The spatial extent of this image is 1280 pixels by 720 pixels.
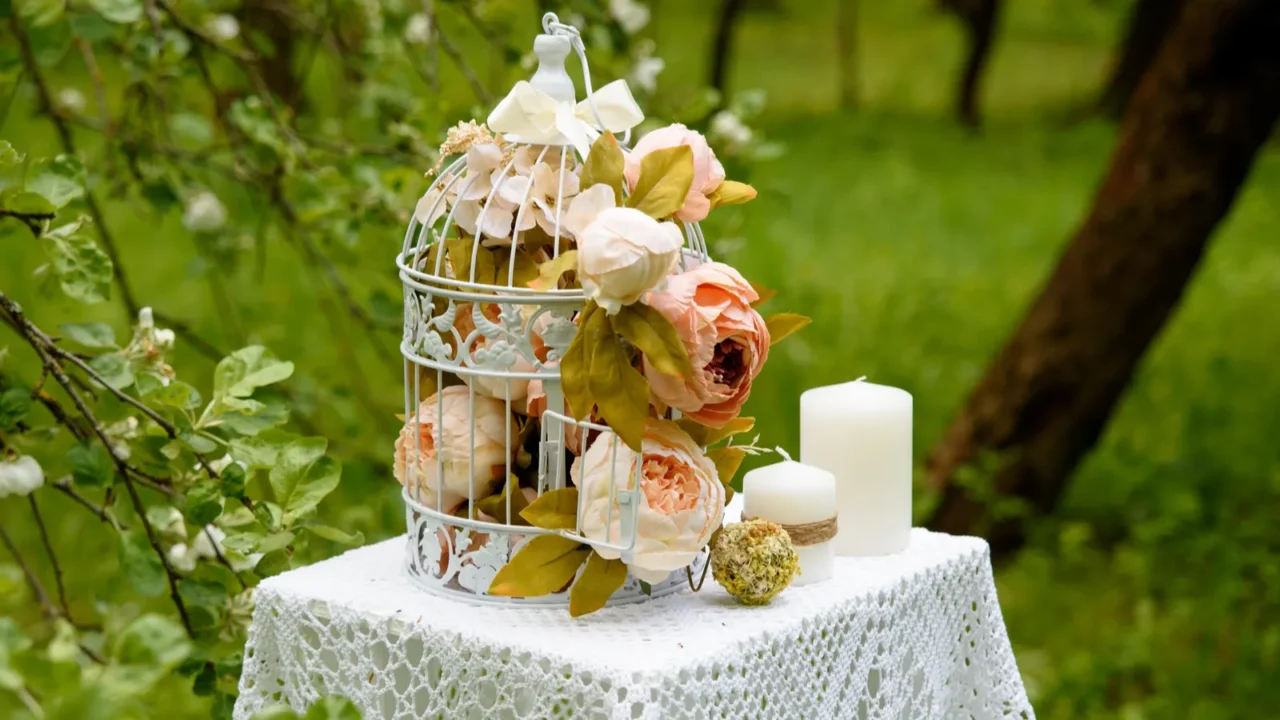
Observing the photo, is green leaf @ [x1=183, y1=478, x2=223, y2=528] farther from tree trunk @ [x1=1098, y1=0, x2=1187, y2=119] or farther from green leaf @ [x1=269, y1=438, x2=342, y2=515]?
tree trunk @ [x1=1098, y1=0, x2=1187, y2=119]

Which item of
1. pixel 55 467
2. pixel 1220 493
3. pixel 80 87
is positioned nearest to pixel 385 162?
pixel 55 467

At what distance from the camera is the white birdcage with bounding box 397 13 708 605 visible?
1033 mm

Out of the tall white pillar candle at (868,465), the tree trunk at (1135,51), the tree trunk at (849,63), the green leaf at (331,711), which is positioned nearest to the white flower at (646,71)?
the tall white pillar candle at (868,465)

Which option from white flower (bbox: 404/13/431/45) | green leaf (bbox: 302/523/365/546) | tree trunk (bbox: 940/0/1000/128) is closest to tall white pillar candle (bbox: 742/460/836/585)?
green leaf (bbox: 302/523/365/546)

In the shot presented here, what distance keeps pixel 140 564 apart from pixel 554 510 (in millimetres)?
459

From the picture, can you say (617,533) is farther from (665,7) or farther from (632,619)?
(665,7)

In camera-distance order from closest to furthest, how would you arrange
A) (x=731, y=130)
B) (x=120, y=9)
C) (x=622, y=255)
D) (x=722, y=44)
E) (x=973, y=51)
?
1. (x=622, y=255)
2. (x=120, y=9)
3. (x=731, y=130)
4. (x=722, y=44)
5. (x=973, y=51)

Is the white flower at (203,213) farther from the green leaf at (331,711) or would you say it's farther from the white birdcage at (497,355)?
the green leaf at (331,711)

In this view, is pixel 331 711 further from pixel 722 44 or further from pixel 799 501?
pixel 722 44

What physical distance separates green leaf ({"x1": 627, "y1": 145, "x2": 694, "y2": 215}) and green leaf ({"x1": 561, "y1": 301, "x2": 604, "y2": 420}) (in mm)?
83

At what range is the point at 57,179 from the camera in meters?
1.23

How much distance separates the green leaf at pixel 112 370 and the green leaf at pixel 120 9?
1.37 feet

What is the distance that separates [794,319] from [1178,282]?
1.99 m

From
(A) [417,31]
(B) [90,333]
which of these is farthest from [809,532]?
(A) [417,31]
